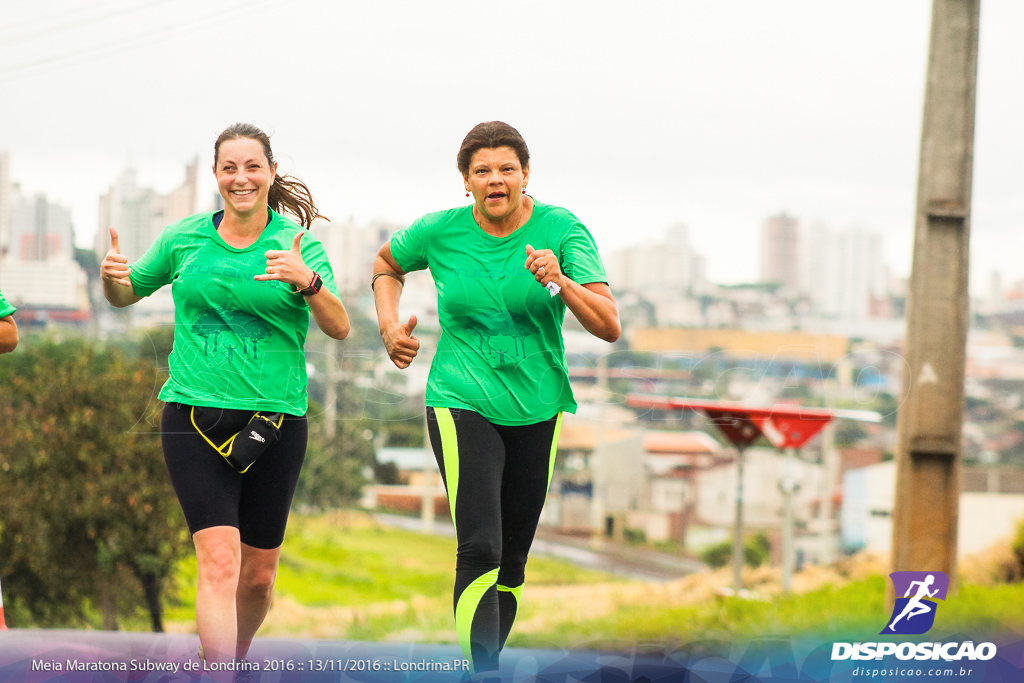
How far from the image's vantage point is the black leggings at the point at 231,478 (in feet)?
9.68

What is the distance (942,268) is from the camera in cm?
448

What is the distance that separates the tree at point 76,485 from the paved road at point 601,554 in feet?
24.4

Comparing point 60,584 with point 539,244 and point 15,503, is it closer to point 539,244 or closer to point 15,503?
point 15,503

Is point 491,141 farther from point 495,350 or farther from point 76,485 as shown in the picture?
point 76,485

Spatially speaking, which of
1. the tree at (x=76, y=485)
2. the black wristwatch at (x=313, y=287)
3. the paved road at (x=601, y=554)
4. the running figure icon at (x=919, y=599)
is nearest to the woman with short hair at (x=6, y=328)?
the black wristwatch at (x=313, y=287)

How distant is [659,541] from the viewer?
76.4ft

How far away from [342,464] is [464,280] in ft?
52.6

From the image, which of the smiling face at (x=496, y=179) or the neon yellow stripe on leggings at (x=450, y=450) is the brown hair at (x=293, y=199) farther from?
the neon yellow stripe on leggings at (x=450, y=450)

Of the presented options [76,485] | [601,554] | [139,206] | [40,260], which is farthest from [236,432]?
[601,554]

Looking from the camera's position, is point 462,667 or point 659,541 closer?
point 462,667

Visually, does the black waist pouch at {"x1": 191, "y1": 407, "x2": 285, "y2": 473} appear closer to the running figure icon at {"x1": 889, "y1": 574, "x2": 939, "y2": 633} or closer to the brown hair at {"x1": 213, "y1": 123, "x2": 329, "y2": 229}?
the brown hair at {"x1": 213, "y1": 123, "x2": 329, "y2": 229}

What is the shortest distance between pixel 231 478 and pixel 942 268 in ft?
10.5

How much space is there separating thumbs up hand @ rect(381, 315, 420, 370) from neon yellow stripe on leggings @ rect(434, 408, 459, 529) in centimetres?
18

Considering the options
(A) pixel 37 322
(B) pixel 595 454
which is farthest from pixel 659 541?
(A) pixel 37 322
